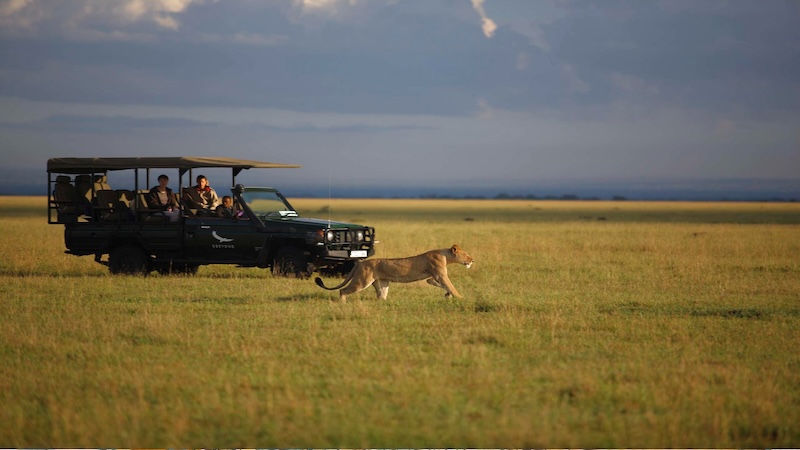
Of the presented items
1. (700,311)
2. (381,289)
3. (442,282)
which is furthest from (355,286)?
(700,311)

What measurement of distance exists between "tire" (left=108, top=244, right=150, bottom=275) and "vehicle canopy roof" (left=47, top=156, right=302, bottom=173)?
5.29 feet

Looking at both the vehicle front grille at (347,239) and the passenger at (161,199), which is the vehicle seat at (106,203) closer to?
the passenger at (161,199)

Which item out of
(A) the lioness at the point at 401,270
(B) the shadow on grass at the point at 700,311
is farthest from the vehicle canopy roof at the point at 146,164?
(B) the shadow on grass at the point at 700,311

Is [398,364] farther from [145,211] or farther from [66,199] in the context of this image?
[66,199]

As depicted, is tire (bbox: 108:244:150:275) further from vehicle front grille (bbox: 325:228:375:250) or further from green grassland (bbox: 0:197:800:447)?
vehicle front grille (bbox: 325:228:375:250)

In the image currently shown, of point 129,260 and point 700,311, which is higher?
point 129,260

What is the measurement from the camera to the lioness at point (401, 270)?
14.8 metres

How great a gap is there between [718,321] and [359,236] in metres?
7.56

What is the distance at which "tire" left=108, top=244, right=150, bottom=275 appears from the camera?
19188mm

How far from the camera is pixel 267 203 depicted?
63.2 ft

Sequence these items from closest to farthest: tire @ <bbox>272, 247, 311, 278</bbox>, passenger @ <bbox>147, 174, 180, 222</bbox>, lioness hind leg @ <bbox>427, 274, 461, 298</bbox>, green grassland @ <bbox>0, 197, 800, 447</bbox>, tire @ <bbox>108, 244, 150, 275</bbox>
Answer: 1. green grassland @ <bbox>0, 197, 800, 447</bbox>
2. lioness hind leg @ <bbox>427, 274, 461, 298</bbox>
3. tire @ <bbox>272, 247, 311, 278</bbox>
4. tire @ <bbox>108, 244, 150, 275</bbox>
5. passenger @ <bbox>147, 174, 180, 222</bbox>

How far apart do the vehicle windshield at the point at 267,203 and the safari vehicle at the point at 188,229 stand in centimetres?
2

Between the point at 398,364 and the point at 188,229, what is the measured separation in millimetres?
9689

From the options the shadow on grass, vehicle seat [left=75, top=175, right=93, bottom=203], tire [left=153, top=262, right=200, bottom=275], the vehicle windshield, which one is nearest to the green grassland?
the shadow on grass
